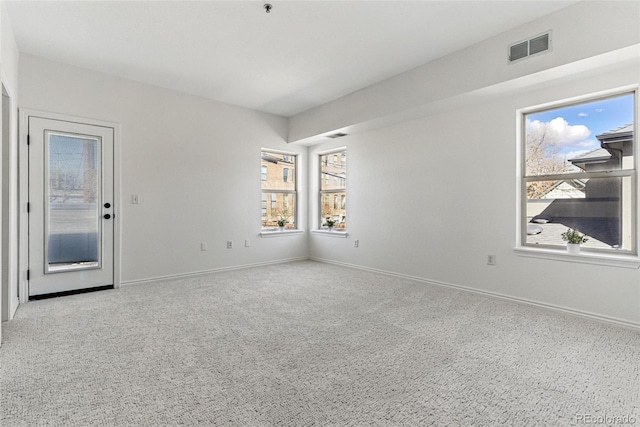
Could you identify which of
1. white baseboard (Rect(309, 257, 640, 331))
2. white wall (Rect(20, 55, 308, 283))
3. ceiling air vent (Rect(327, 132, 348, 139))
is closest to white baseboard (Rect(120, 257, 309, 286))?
white wall (Rect(20, 55, 308, 283))

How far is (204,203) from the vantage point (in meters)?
5.07

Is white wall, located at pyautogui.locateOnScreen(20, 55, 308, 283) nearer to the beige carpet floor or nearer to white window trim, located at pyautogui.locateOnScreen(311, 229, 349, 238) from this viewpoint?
white window trim, located at pyautogui.locateOnScreen(311, 229, 349, 238)

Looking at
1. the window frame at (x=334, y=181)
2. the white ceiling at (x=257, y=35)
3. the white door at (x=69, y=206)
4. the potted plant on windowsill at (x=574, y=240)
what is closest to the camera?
the white ceiling at (x=257, y=35)

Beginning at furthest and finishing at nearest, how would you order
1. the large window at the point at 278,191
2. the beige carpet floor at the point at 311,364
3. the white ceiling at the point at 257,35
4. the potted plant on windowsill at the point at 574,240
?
1. the large window at the point at 278,191
2. the potted plant on windowsill at the point at 574,240
3. the white ceiling at the point at 257,35
4. the beige carpet floor at the point at 311,364

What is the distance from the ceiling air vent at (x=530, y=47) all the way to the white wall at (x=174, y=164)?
395 centimetres

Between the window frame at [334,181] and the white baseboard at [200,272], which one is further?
the window frame at [334,181]

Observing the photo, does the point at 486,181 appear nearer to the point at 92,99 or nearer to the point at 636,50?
the point at 636,50

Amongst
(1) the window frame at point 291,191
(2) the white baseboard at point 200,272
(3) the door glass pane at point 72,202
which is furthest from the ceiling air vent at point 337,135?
(3) the door glass pane at point 72,202

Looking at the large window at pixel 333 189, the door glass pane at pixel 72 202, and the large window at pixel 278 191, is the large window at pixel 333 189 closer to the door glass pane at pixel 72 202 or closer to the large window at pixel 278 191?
the large window at pixel 278 191

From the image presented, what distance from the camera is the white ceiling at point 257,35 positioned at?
111 inches

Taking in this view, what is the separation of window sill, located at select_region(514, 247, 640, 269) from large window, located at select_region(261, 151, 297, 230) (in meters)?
3.99

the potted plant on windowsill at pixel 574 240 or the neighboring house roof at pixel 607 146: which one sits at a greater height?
the neighboring house roof at pixel 607 146

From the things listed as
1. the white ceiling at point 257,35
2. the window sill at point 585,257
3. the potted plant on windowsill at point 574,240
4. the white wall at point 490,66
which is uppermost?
the white ceiling at point 257,35

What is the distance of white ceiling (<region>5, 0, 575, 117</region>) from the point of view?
2.81 m
